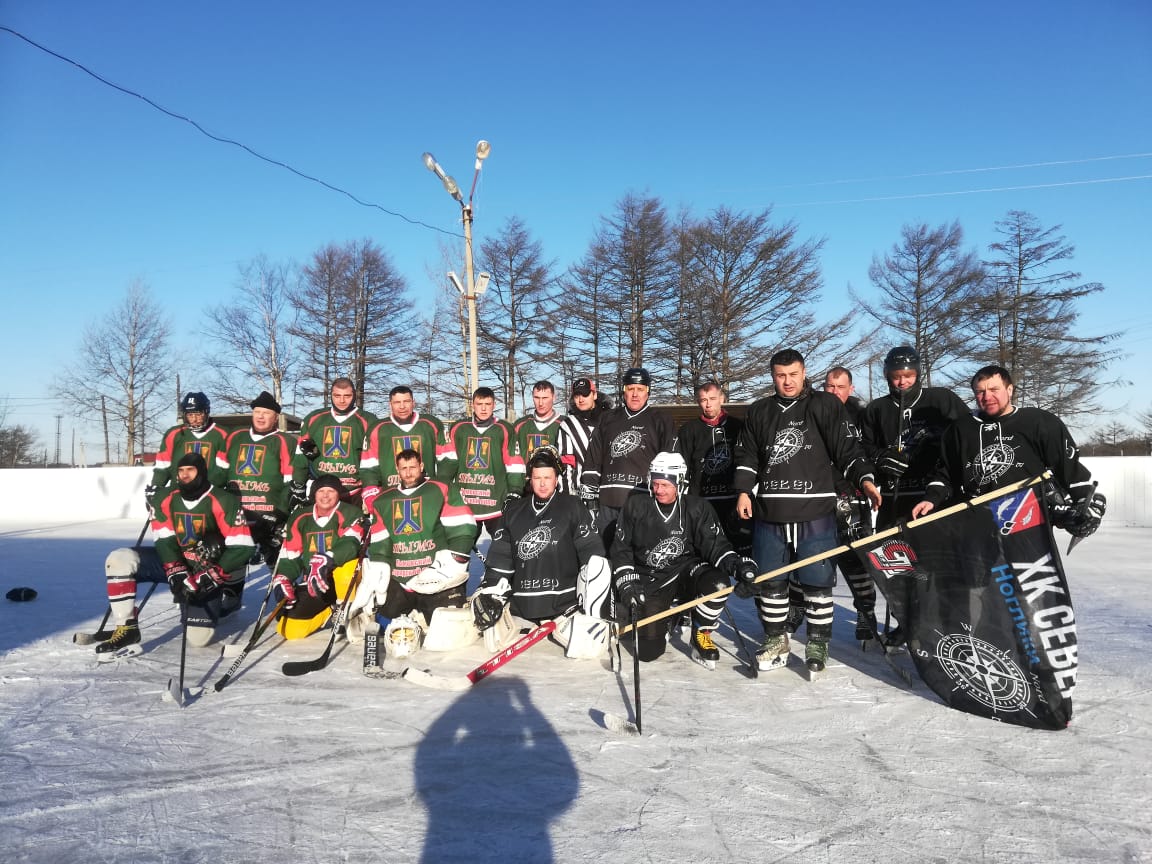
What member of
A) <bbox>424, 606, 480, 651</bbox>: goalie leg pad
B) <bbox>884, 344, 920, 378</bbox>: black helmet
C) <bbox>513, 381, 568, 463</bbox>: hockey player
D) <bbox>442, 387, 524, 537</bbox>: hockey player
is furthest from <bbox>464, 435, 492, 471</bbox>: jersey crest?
<bbox>884, 344, 920, 378</bbox>: black helmet

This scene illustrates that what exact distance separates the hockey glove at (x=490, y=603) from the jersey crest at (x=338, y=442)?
219 cm

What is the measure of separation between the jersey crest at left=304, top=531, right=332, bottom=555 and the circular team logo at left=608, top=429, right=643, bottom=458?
222cm

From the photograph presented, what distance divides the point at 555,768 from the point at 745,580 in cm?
167

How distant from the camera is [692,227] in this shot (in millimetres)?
21203

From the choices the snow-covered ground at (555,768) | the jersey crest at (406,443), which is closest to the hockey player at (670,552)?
the snow-covered ground at (555,768)

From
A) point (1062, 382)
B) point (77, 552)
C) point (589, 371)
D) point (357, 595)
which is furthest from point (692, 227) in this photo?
point (357, 595)

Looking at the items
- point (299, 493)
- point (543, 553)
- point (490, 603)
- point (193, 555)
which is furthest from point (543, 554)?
point (193, 555)

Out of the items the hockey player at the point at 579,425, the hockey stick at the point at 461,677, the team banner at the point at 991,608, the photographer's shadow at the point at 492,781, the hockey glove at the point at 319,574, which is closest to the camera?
the photographer's shadow at the point at 492,781

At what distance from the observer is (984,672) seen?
3.51 meters

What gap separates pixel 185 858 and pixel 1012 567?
12.3 ft

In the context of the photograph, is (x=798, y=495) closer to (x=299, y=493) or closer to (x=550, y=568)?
(x=550, y=568)

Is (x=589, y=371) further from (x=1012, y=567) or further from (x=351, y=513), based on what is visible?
(x=1012, y=567)

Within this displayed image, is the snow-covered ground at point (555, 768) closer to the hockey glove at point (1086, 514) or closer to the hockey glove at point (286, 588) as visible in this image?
the hockey glove at point (286, 588)

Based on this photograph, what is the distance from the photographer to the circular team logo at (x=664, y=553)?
15.6ft
